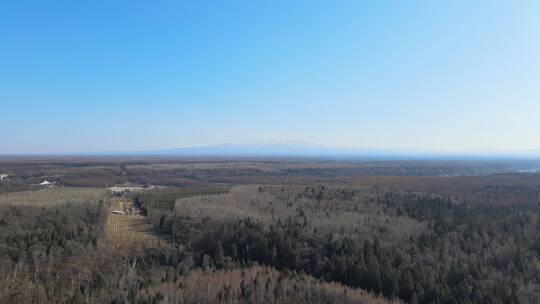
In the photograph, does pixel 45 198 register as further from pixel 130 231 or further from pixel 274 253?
pixel 274 253

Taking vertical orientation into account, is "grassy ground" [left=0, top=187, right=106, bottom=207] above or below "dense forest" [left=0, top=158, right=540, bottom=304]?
above

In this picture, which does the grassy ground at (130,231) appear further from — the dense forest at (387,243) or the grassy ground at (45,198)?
the grassy ground at (45,198)

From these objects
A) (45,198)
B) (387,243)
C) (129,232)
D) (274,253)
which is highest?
(45,198)

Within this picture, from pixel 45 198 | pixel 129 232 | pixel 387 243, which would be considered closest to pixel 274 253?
pixel 387 243

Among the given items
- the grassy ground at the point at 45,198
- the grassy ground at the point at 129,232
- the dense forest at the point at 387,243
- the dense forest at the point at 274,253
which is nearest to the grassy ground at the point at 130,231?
the grassy ground at the point at 129,232

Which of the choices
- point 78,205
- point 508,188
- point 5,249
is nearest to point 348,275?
point 5,249

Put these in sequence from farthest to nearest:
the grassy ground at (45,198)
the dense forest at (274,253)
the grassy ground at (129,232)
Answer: the grassy ground at (45,198) → the grassy ground at (129,232) → the dense forest at (274,253)

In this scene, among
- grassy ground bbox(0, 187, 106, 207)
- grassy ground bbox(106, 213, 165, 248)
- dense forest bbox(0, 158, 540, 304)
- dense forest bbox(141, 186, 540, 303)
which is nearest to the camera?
dense forest bbox(0, 158, 540, 304)

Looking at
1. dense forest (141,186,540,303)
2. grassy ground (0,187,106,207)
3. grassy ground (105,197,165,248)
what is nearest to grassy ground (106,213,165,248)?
grassy ground (105,197,165,248)

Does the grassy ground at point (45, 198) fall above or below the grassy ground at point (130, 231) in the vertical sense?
above

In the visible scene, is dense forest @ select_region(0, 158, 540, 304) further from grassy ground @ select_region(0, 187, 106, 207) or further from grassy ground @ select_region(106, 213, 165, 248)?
grassy ground @ select_region(0, 187, 106, 207)

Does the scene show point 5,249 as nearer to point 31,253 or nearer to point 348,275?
point 31,253
